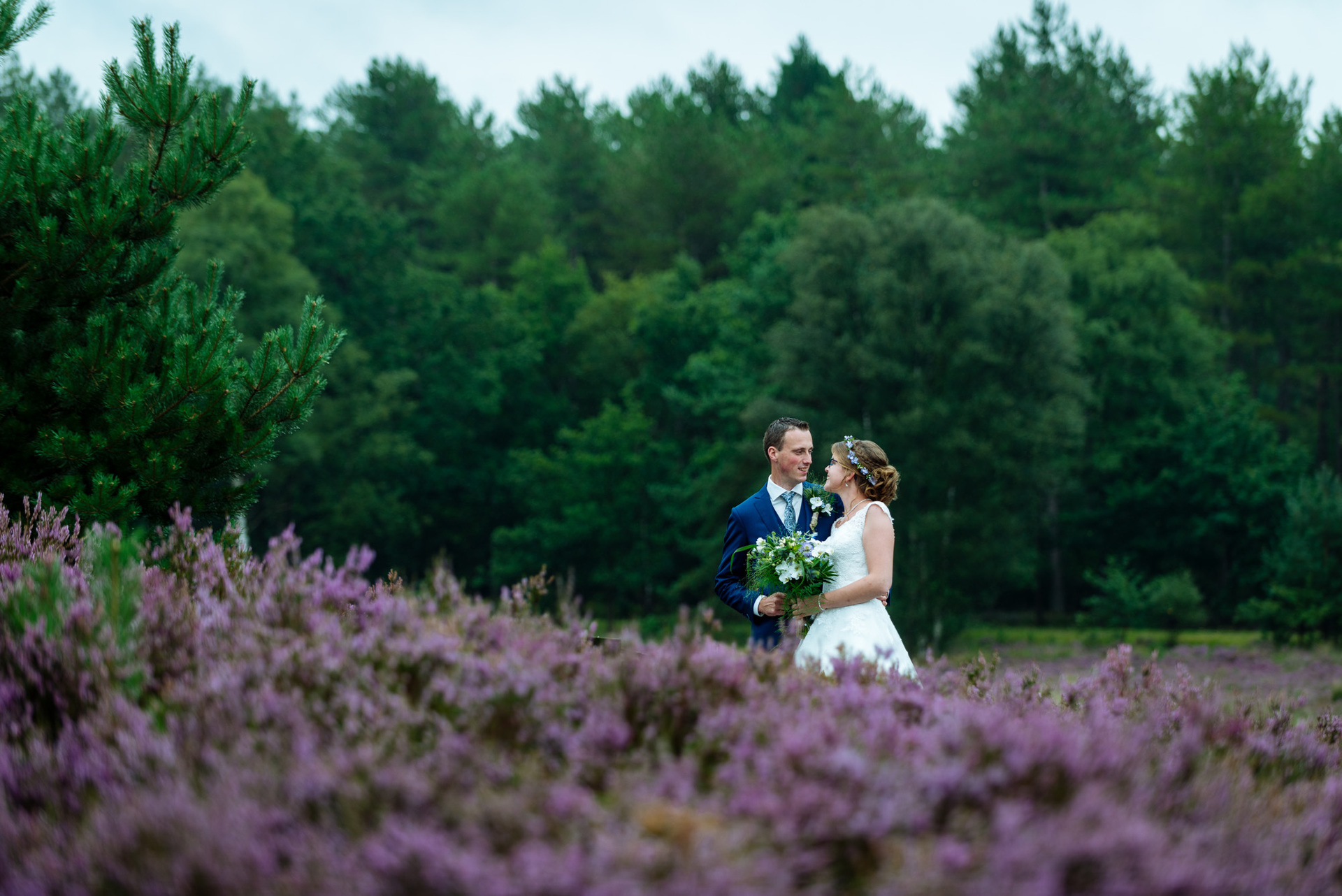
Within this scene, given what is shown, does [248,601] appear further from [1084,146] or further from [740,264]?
[1084,146]

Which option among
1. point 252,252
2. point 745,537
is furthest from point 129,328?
point 252,252

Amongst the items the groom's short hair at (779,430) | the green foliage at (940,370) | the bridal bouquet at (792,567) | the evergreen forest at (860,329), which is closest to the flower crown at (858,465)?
the groom's short hair at (779,430)

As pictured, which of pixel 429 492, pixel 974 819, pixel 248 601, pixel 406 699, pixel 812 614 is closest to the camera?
pixel 974 819

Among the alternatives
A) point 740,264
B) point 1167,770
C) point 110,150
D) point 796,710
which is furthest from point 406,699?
point 740,264

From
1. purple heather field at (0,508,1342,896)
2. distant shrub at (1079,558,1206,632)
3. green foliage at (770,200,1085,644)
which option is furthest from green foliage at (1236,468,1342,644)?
purple heather field at (0,508,1342,896)

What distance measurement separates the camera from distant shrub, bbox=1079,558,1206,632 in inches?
1357

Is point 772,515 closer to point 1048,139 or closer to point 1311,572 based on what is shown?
point 1311,572

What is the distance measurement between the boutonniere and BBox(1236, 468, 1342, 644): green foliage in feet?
76.1

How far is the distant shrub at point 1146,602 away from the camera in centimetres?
3447

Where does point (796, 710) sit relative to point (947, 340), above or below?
below

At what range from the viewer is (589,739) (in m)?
3.25

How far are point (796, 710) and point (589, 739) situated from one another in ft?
2.52

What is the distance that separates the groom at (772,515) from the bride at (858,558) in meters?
0.25

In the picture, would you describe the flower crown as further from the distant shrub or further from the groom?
the distant shrub
